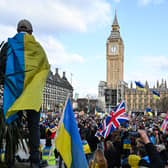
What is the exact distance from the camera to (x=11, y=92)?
3465mm

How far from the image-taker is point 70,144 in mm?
3652

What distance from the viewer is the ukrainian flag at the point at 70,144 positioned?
141 inches

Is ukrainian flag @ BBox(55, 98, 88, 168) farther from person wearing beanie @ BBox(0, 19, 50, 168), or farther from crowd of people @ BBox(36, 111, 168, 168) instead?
crowd of people @ BBox(36, 111, 168, 168)

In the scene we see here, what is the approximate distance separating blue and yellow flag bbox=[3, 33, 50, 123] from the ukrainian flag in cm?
→ 45

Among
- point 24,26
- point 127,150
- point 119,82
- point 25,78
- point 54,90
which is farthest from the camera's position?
point 119,82

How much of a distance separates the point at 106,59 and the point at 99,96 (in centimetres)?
2130

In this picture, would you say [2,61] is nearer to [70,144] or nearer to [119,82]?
[70,144]

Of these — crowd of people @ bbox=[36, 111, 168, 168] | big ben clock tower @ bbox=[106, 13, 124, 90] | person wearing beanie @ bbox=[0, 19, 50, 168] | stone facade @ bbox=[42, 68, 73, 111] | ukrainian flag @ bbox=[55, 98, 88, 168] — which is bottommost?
crowd of people @ bbox=[36, 111, 168, 168]

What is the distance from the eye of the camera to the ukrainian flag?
359 centimetres

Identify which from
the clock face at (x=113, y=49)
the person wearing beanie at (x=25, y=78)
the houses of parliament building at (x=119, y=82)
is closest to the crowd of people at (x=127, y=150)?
the person wearing beanie at (x=25, y=78)

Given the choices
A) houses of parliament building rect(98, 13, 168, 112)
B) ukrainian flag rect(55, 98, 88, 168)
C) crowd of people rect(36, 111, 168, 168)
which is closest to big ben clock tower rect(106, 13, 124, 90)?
houses of parliament building rect(98, 13, 168, 112)

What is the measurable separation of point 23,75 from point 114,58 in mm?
155491

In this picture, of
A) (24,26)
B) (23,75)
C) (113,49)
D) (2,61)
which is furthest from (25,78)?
(113,49)

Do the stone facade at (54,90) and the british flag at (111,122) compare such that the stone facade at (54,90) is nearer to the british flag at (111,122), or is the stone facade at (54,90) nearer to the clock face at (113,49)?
the clock face at (113,49)
